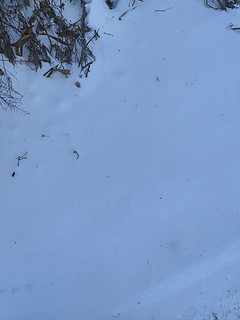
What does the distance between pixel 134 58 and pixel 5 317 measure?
1.83 metres

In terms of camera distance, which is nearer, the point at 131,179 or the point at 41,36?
the point at 131,179

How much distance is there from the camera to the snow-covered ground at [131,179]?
5.49 feet

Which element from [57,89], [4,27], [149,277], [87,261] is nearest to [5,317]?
[87,261]

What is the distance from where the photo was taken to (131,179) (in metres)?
1.85

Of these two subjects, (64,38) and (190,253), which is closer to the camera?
(190,253)

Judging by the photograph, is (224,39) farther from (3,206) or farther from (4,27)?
(3,206)

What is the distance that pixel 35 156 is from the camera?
188 centimetres

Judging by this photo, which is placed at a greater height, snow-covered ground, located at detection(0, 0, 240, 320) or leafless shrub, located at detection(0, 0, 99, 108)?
leafless shrub, located at detection(0, 0, 99, 108)

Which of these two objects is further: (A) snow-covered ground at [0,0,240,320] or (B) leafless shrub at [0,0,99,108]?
(B) leafless shrub at [0,0,99,108]

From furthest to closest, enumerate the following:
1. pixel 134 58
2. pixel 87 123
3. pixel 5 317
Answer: pixel 134 58 → pixel 87 123 → pixel 5 317

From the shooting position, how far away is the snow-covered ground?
5.49 ft

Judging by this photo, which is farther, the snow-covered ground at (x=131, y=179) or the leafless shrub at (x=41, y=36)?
the leafless shrub at (x=41, y=36)

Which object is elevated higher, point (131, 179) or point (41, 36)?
point (41, 36)

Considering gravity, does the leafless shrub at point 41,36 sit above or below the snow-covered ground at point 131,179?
above
